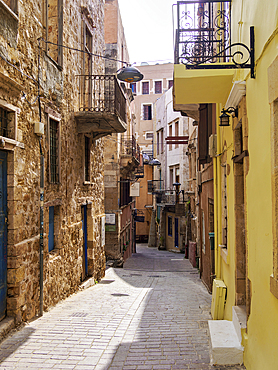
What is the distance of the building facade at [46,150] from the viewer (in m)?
5.60

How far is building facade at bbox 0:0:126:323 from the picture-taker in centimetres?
560

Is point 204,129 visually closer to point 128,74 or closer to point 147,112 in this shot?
point 128,74

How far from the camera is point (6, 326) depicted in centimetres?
520

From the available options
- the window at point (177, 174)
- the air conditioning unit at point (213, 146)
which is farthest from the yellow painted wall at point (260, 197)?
the window at point (177, 174)

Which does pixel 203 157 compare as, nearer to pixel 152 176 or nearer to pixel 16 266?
pixel 16 266

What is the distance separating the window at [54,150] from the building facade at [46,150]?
2 cm

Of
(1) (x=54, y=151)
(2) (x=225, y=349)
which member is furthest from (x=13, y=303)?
(1) (x=54, y=151)

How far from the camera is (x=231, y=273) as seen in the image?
571cm

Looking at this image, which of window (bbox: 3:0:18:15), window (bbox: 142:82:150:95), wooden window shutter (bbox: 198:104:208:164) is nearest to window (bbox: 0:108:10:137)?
window (bbox: 3:0:18:15)

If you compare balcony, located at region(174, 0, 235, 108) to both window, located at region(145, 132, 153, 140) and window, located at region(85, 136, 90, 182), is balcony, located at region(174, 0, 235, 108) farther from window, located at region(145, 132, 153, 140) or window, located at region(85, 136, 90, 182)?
window, located at region(145, 132, 153, 140)

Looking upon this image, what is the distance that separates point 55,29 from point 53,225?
15.4 feet

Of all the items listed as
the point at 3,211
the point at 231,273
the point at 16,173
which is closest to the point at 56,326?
the point at 3,211

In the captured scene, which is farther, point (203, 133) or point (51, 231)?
point (203, 133)

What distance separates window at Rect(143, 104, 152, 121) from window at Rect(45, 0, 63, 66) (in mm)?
34296
